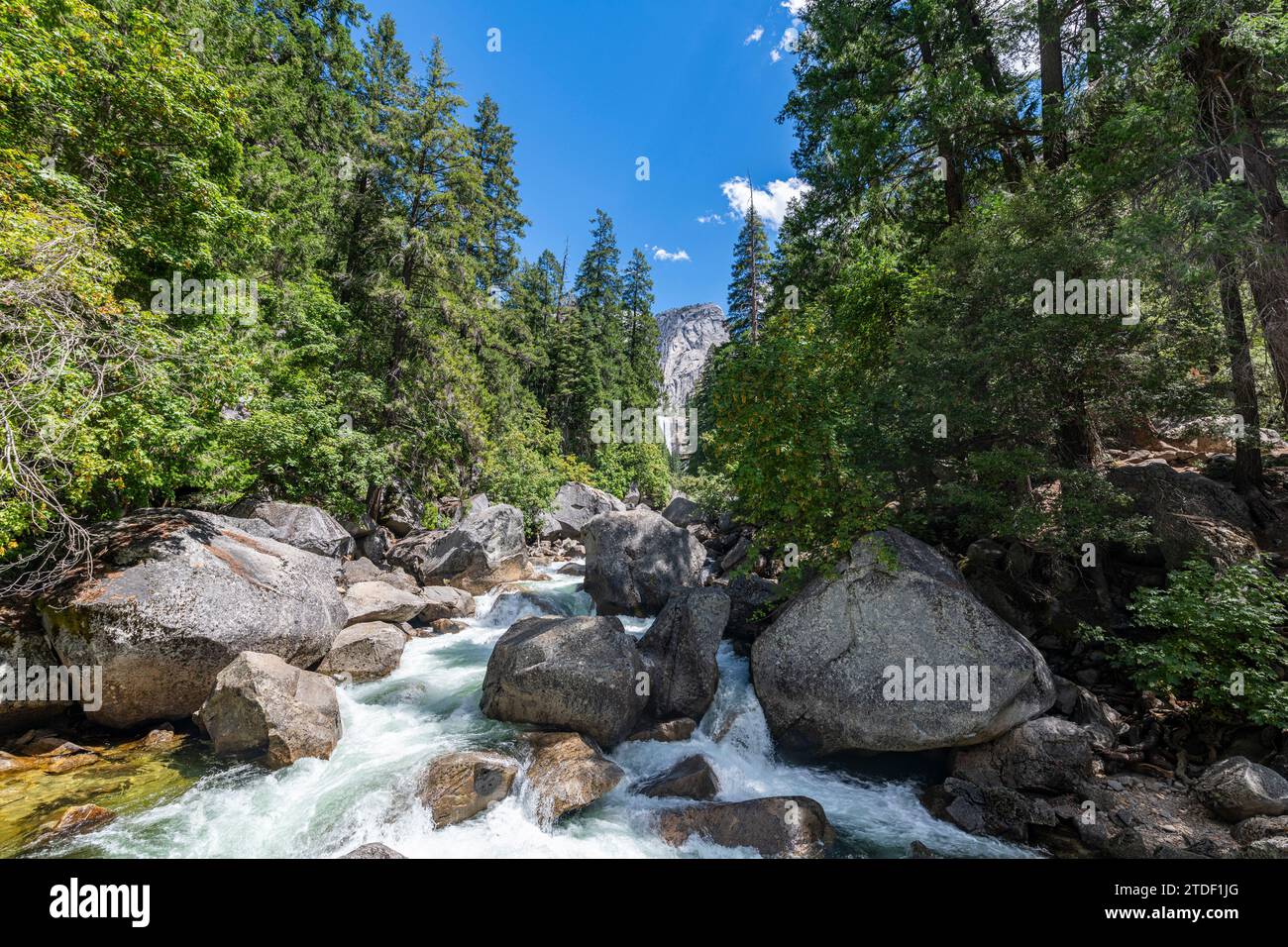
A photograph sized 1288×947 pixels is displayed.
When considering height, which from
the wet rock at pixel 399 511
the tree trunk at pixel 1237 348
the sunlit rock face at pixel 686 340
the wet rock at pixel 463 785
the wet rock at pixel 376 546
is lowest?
the wet rock at pixel 463 785

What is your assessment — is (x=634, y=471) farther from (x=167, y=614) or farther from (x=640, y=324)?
(x=167, y=614)

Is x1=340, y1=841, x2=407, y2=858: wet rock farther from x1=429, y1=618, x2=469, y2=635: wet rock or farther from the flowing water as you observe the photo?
x1=429, y1=618, x2=469, y2=635: wet rock

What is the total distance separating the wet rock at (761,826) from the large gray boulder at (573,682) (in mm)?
1750

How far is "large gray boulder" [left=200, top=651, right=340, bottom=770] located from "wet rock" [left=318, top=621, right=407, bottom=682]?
2.33 meters

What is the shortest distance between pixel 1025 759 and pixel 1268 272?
763 cm

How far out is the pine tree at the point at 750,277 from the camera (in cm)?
2884

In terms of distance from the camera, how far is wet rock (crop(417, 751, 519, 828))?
19.1 feet

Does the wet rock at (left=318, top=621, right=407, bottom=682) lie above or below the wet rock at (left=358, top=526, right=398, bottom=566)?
below

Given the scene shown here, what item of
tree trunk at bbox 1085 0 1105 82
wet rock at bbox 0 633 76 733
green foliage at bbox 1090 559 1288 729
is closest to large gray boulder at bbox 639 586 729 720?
green foliage at bbox 1090 559 1288 729

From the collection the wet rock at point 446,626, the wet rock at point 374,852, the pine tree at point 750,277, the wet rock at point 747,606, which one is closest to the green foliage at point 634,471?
the pine tree at point 750,277
